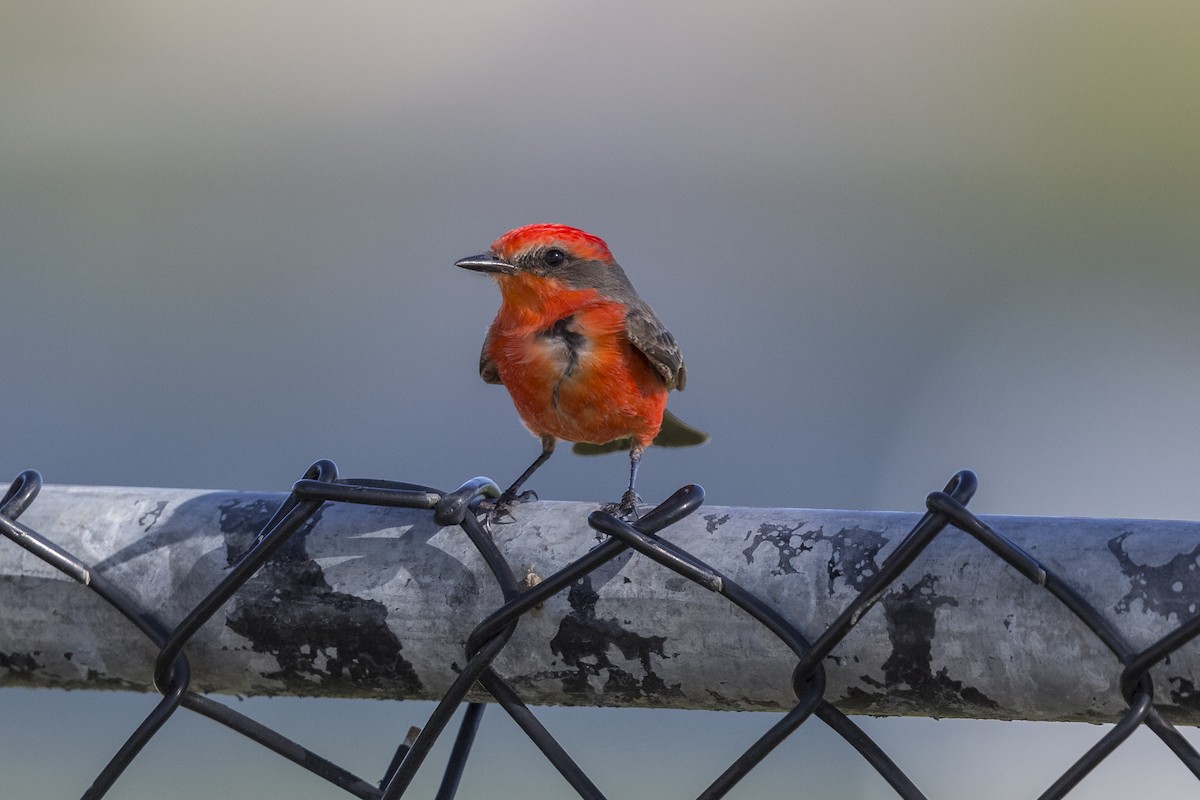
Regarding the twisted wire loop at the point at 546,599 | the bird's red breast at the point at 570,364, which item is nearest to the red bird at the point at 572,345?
the bird's red breast at the point at 570,364

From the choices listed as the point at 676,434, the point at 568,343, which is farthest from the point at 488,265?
the point at 676,434

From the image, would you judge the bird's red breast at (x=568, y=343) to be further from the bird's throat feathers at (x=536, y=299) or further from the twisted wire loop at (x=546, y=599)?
the twisted wire loop at (x=546, y=599)

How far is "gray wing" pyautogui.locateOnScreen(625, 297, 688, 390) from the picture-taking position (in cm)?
321

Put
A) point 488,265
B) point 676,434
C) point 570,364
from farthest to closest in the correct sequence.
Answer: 1. point 676,434
2. point 488,265
3. point 570,364

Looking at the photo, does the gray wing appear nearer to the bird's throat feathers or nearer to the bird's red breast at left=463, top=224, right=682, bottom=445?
the bird's red breast at left=463, top=224, right=682, bottom=445

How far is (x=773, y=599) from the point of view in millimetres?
1335

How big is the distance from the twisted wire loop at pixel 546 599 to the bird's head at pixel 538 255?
1.72 meters

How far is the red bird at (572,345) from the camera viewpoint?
305 centimetres

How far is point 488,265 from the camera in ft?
10.6

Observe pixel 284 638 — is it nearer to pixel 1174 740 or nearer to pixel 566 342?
pixel 1174 740

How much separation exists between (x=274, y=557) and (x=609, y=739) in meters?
3.46

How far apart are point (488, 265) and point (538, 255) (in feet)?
0.44

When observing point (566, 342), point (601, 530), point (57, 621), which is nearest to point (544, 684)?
point (601, 530)

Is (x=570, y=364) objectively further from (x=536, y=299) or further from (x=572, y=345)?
(x=536, y=299)
